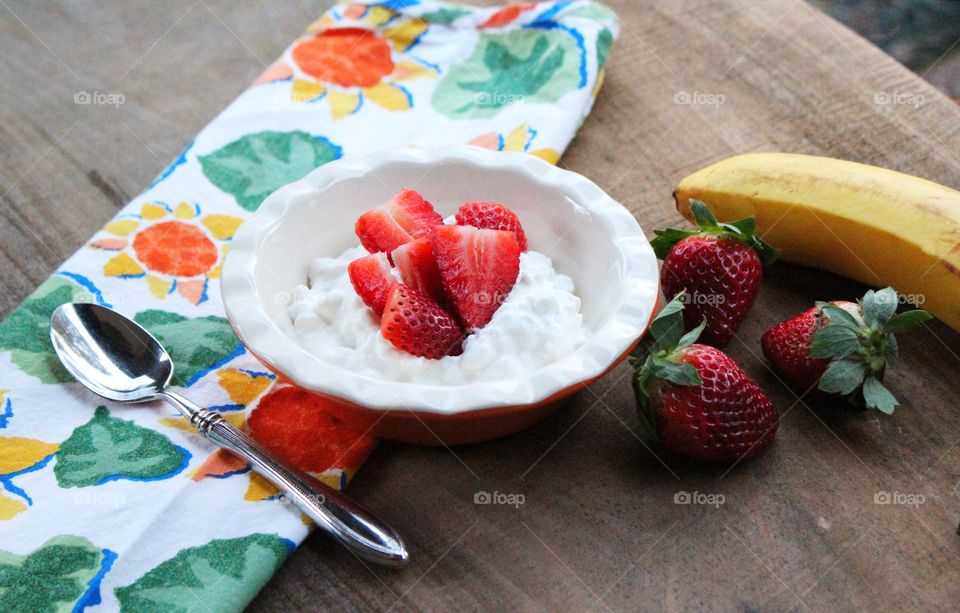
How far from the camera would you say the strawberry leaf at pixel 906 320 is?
1.24 metres

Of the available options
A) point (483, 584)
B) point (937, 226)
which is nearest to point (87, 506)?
point (483, 584)

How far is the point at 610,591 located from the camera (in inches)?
Answer: 45.2

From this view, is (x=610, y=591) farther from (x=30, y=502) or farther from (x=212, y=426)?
(x=30, y=502)

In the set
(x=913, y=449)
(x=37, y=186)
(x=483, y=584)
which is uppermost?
(x=37, y=186)

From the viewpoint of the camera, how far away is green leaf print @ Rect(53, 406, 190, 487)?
1253 millimetres

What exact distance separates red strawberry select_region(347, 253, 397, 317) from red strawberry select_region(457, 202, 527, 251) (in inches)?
5.9

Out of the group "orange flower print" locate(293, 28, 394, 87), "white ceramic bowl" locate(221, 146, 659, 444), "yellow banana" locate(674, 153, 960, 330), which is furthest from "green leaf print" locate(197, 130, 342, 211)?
"yellow banana" locate(674, 153, 960, 330)

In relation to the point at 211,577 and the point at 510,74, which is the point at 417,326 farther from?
the point at 510,74

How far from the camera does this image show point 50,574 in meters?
1.13

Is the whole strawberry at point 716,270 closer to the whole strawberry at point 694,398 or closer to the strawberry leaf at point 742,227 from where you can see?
the strawberry leaf at point 742,227

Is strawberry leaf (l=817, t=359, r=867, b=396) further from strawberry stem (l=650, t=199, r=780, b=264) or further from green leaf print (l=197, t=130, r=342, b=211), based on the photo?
green leaf print (l=197, t=130, r=342, b=211)

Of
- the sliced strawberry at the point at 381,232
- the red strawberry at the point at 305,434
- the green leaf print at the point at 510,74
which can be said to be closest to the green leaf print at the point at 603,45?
the green leaf print at the point at 510,74

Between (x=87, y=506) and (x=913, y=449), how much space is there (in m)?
1.16

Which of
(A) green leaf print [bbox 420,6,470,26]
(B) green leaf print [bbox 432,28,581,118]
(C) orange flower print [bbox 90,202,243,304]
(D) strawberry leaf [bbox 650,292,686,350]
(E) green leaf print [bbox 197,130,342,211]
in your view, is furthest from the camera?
(A) green leaf print [bbox 420,6,470,26]
